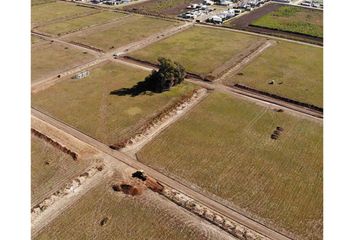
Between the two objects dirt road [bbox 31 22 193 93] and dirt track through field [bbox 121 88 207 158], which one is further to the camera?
dirt road [bbox 31 22 193 93]

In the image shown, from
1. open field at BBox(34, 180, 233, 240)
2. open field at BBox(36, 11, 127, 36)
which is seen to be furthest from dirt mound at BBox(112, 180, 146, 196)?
open field at BBox(36, 11, 127, 36)

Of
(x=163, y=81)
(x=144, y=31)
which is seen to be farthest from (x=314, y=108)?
(x=144, y=31)

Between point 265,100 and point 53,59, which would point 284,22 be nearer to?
point 265,100

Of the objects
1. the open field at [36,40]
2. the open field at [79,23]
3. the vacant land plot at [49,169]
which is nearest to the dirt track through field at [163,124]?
the vacant land plot at [49,169]

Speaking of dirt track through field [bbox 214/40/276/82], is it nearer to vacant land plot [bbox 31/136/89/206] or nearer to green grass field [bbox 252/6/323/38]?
green grass field [bbox 252/6/323/38]

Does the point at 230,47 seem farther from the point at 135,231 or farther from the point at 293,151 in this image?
the point at 135,231

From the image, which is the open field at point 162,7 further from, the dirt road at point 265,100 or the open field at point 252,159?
the open field at point 252,159

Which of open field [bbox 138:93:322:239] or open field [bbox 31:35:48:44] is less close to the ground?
open field [bbox 31:35:48:44]
